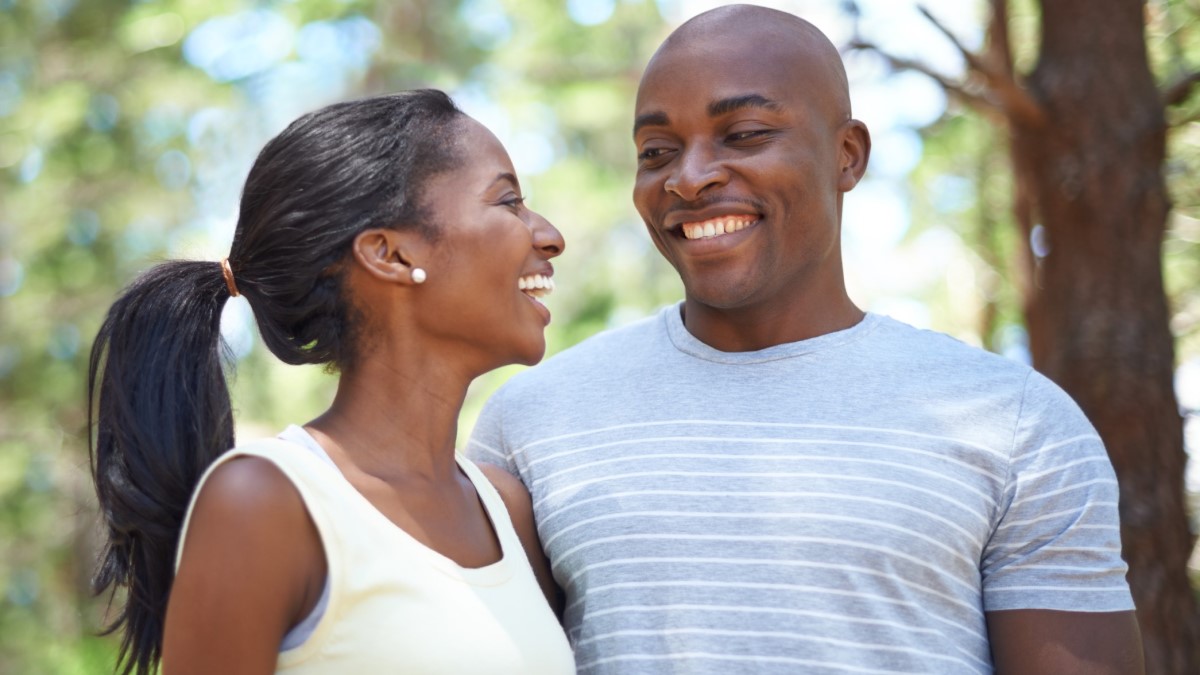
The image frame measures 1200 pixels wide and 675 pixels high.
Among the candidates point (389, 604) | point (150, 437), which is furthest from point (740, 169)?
point (150, 437)

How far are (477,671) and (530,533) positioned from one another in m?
0.67

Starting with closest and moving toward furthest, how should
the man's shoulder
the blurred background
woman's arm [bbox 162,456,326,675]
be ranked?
woman's arm [bbox 162,456,326,675] < the man's shoulder < the blurred background

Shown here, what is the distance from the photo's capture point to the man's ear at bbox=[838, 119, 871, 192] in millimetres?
3105

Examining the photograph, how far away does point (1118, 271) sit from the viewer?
4074mm

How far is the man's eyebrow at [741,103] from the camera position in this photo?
9.44ft

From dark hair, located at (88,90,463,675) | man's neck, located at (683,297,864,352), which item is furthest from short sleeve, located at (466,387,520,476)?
dark hair, located at (88,90,463,675)

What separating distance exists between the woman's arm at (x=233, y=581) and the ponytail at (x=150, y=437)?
259mm

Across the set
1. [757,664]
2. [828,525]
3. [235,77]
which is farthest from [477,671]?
[235,77]

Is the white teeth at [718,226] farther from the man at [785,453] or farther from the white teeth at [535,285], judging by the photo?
the white teeth at [535,285]

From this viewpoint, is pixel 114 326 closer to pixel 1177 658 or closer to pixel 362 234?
pixel 362 234

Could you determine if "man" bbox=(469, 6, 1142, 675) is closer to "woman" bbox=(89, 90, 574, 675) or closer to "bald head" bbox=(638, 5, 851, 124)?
"bald head" bbox=(638, 5, 851, 124)

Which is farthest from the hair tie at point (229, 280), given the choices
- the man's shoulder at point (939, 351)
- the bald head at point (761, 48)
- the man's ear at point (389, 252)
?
the man's shoulder at point (939, 351)

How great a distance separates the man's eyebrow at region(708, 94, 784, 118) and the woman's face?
55 cm

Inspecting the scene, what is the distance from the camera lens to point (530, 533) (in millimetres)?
2893
